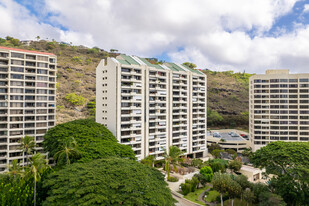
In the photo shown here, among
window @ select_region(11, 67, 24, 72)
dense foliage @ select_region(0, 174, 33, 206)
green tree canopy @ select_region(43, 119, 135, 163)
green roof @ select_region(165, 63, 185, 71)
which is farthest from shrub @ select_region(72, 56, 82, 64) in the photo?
dense foliage @ select_region(0, 174, 33, 206)

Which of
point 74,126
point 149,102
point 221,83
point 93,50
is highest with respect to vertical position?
point 93,50

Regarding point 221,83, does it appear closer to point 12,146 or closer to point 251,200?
point 251,200

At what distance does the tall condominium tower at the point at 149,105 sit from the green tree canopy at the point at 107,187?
24.3 metres

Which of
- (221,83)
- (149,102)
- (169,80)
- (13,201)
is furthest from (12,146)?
(221,83)

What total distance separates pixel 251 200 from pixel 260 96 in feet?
160

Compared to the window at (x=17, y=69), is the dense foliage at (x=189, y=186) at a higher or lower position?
lower

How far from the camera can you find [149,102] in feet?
182

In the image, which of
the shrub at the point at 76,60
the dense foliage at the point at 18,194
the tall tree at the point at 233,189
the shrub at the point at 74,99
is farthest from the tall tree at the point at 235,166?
the shrub at the point at 76,60

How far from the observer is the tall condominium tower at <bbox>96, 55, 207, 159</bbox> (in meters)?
51.3

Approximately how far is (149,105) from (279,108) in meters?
49.1

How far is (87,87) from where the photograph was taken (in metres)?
106

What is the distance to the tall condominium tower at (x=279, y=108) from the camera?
223ft

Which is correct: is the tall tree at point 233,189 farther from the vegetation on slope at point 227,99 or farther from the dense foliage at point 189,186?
the vegetation on slope at point 227,99

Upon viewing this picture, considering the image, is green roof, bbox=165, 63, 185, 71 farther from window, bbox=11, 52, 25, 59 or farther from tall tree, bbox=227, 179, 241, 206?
window, bbox=11, 52, 25, 59
